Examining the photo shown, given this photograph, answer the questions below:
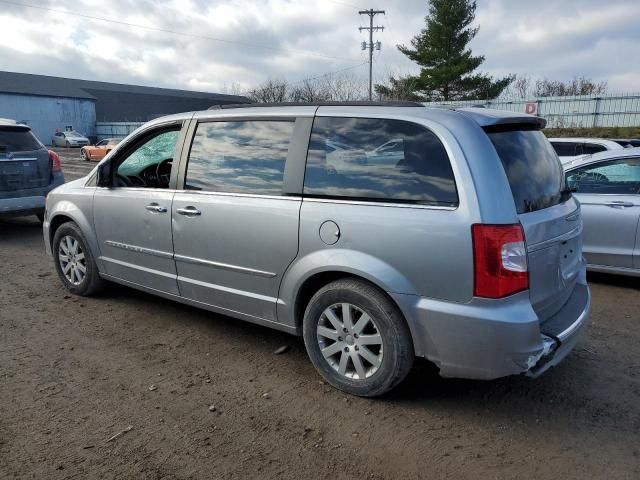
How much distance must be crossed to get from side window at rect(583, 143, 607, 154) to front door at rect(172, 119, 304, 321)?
6.77m

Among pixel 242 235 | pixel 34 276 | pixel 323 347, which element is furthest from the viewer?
pixel 34 276

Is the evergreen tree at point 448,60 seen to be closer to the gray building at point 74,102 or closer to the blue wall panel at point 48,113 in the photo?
the gray building at point 74,102

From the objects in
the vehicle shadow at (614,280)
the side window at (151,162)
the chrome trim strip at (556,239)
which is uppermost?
the side window at (151,162)

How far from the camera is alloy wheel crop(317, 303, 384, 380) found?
121 inches

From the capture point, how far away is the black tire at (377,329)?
9.63 ft

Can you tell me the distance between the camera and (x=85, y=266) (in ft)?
16.2

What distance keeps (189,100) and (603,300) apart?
75524 mm

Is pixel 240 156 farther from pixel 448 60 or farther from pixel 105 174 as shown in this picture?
pixel 448 60

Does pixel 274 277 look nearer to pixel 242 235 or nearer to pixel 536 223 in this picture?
pixel 242 235

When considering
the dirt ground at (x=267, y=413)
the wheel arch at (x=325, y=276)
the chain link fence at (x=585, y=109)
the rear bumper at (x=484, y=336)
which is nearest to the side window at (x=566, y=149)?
the dirt ground at (x=267, y=413)

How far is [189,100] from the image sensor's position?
2923 inches

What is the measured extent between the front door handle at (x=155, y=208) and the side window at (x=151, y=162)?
0.18 meters

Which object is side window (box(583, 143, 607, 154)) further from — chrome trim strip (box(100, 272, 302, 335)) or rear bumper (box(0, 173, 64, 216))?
rear bumper (box(0, 173, 64, 216))

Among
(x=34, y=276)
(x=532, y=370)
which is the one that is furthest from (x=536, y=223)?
(x=34, y=276)
